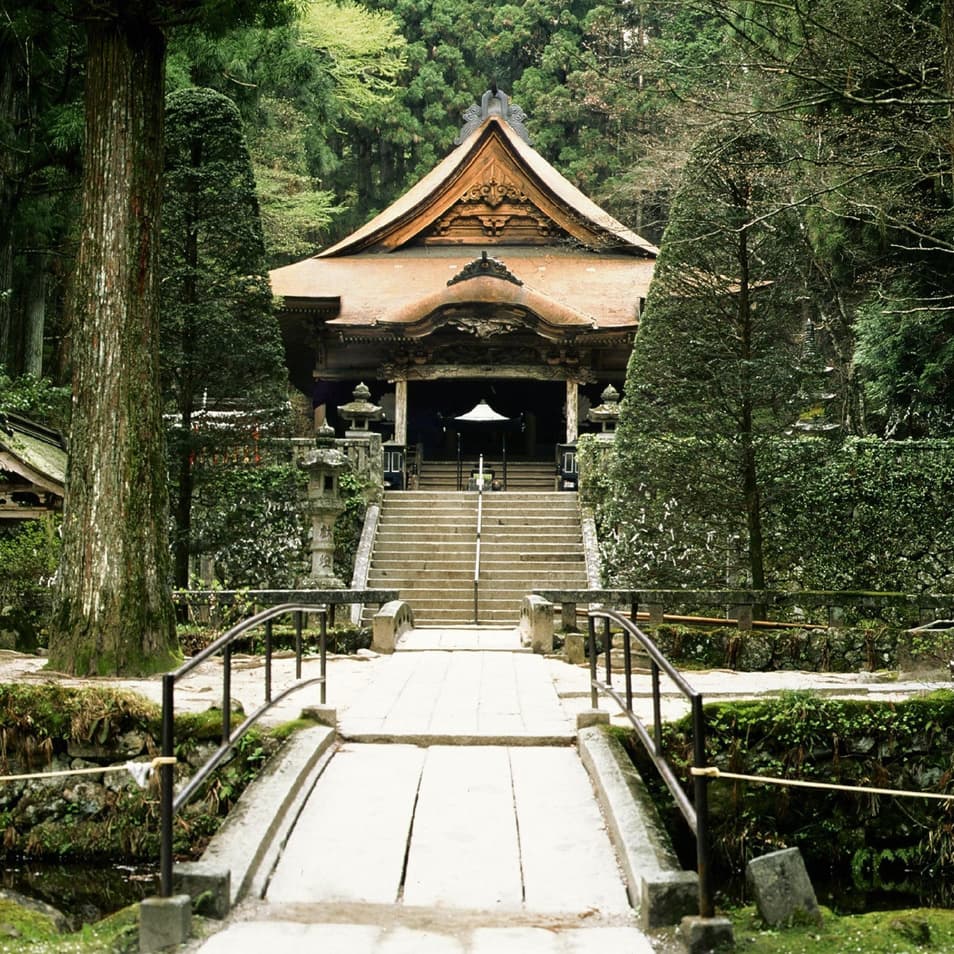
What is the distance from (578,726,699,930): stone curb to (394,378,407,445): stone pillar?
16018 mm

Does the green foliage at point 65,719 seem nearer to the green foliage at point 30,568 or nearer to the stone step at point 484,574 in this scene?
the green foliage at point 30,568

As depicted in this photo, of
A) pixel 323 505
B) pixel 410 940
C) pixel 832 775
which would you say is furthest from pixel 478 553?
pixel 410 940

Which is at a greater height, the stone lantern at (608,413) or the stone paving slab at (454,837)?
the stone lantern at (608,413)

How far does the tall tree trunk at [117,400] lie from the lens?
8547 millimetres

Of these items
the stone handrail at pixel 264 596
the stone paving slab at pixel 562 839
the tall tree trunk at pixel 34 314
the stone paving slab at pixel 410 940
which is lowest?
the stone paving slab at pixel 410 940

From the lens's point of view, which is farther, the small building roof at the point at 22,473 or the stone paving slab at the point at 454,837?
the small building roof at the point at 22,473

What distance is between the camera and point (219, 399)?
534 inches

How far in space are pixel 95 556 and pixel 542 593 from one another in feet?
17.9

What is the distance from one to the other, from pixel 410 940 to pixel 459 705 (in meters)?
3.46

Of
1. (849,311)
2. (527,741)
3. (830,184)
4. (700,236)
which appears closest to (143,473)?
(527,741)

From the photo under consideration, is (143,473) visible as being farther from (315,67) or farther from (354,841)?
(315,67)

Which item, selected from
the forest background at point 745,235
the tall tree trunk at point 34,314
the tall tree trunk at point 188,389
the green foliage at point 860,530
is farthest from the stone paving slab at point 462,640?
the tall tree trunk at point 34,314

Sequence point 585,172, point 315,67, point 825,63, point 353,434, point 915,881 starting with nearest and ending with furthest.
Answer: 1. point 915,881
2. point 825,63
3. point 315,67
4. point 353,434
5. point 585,172

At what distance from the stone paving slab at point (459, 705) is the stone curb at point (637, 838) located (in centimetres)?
57
